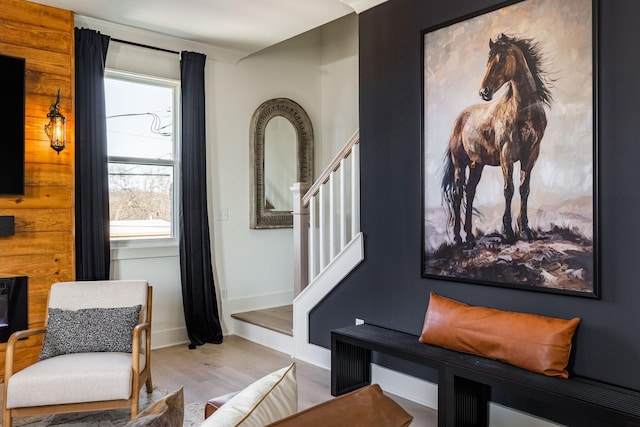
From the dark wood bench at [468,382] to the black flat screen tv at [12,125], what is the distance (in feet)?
8.01

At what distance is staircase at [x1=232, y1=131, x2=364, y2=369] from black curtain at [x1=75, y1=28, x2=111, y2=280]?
1.52 meters

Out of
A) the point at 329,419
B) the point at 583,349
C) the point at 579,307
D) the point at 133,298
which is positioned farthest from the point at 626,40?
the point at 133,298

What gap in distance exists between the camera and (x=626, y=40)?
233 cm

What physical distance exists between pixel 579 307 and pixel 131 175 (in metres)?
3.58

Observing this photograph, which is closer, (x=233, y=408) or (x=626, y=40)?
(x=233, y=408)

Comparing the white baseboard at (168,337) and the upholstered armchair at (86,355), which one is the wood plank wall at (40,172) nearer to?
the upholstered armchair at (86,355)

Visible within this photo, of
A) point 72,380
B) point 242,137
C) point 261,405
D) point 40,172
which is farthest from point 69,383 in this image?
point 242,137

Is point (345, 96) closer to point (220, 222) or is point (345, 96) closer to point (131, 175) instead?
point (220, 222)

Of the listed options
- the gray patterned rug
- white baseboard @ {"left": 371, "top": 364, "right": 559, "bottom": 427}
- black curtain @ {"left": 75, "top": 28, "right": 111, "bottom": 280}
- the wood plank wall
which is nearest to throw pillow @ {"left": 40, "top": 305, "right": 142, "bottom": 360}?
the gray patterned rug

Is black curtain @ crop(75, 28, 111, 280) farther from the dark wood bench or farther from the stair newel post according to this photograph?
the dark wood bench

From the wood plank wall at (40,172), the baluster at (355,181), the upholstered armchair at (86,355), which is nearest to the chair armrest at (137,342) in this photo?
the upholstered armchair at (86,355)

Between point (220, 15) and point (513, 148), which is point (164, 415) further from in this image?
point (220, 15)

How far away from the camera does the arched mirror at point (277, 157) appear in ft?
17.0

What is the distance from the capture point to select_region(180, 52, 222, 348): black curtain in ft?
14.9
